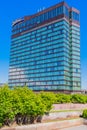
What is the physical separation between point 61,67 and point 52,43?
54.1 feet

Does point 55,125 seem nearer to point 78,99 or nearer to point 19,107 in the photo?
point 19,107

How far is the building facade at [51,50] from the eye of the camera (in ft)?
415

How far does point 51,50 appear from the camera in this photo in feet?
436

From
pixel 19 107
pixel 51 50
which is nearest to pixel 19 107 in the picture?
pixel 19 107

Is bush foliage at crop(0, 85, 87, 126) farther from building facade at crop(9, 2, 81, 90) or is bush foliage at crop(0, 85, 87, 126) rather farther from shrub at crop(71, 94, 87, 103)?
building facade at crop(9, 2, 81, 90)

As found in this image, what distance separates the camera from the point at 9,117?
1176 inches

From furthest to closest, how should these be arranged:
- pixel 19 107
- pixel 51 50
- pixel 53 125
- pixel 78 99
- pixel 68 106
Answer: pixel 51 50
pixel 78 99
pixel 68 106
pixel 53 125
pixel 19 107

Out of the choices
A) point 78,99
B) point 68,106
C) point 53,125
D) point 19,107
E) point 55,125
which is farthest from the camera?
point 78,99

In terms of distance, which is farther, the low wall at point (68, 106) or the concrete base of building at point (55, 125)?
the low wall at point (68, 106)

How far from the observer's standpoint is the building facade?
415ft

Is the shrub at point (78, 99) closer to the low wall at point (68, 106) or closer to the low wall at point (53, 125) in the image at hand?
the low wall at point (68, 106)

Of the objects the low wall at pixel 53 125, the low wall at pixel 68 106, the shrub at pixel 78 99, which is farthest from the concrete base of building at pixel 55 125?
the shrub at pixel 78 99

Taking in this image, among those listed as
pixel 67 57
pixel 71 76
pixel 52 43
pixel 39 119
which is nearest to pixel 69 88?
pixel 71 76

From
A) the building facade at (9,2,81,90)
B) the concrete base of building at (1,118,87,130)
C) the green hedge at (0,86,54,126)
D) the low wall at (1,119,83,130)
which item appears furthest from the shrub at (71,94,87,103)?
the building facade at (9,2,81,90)
